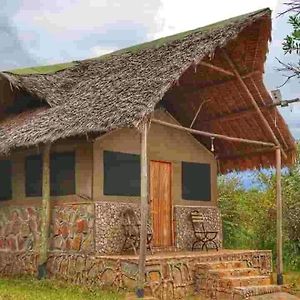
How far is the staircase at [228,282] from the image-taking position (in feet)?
34.2

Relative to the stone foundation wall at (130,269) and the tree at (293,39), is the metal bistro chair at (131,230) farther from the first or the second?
the tree at (293,39)

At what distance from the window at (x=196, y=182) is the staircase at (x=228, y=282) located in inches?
100

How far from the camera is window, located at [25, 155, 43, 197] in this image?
12.7 m

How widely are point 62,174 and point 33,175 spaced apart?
0.80m

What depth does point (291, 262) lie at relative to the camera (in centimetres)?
1564

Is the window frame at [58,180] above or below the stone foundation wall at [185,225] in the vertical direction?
above

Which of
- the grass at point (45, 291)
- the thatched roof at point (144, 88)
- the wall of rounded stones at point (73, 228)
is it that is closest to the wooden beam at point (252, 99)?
the thatched roof at point (144, 88)

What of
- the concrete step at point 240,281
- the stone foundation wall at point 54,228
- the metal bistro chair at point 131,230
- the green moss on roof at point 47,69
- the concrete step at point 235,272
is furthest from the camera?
the green moss on roof at point 47,69

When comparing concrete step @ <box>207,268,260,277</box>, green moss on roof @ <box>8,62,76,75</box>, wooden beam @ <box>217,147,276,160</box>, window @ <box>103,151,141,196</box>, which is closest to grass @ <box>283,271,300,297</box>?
concrete step @ <box>207,268,260,277</box>

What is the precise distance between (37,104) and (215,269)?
17.2 feet

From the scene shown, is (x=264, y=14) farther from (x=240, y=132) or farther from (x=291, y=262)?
(x=291, y=262)

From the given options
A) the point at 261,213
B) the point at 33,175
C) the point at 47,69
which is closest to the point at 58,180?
the point at 33,175

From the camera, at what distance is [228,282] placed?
34.8 ft

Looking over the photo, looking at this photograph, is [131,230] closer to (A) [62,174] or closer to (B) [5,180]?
(A) [62,174]
